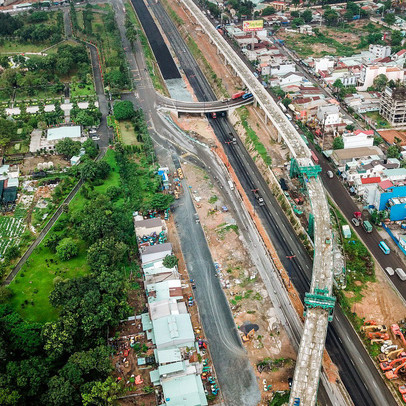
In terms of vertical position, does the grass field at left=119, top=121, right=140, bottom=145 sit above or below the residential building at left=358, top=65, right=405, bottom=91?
below

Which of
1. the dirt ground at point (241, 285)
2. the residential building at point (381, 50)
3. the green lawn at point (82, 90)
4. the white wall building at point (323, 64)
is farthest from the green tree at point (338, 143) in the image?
the green lawn at point (82, 90)

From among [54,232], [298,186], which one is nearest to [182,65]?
[298,186]

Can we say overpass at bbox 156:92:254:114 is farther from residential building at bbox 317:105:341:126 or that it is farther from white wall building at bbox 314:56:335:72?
white wall building at bbox 314:56:335:72

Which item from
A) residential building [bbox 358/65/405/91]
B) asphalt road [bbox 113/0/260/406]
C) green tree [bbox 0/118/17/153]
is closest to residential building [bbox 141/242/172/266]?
asphalt road [bbox 113/0/260/406]

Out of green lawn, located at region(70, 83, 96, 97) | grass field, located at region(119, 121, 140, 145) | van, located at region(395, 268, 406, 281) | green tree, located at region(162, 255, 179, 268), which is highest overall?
green lawn, located at region(70, 83, 96, 97)

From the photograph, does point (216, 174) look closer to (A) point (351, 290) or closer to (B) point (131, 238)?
(B) point (131, 238)

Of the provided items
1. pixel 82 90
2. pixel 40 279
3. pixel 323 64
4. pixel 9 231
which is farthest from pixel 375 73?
pixel 40 279

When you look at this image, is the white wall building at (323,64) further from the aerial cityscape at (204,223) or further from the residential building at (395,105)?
the residential building at (395,105)
